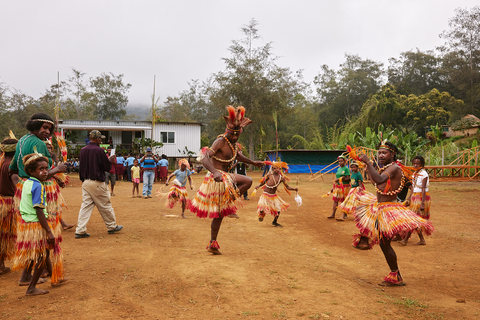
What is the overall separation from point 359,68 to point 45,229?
52.1 meters

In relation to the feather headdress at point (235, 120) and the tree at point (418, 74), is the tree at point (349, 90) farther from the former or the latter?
the feather headdress at point (235, 120)

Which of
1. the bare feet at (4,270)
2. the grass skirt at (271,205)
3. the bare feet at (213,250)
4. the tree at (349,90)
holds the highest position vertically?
the tree at (349,90)

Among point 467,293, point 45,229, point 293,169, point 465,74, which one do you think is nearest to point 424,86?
point 465,74

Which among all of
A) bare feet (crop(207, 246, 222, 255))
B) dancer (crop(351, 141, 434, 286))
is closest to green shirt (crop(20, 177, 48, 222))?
bare feet (crop(207, 246, 222, 255))

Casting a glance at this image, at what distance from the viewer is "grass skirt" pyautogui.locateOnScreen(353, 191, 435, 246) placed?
4.27 meters

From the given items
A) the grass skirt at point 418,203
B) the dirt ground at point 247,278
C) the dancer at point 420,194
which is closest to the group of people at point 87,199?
the dirt ground at point 247,278

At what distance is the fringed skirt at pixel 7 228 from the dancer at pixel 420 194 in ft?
21.6

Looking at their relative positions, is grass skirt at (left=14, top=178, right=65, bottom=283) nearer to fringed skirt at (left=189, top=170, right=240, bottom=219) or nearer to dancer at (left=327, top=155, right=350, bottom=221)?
fringed skirt at (left=189, top=170, right=240, bottom=219)

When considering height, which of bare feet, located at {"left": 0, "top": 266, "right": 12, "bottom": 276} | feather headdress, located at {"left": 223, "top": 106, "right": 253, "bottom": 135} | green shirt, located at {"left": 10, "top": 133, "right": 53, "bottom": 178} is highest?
feather headdress, located at {"left": 223, "top": 106, "right": 253, "bottom": 135}

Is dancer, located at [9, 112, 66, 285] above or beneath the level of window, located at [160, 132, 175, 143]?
beneath

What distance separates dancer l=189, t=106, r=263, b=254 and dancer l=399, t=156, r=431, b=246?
3.75m

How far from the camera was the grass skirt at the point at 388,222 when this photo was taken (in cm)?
427

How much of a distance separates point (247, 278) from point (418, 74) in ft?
160

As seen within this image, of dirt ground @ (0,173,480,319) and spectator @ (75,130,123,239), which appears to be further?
spectator @ (75,130,123,239)
